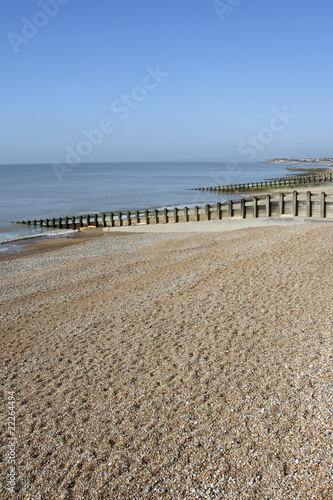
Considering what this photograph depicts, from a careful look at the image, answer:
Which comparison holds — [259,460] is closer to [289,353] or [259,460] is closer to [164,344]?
[289,353]

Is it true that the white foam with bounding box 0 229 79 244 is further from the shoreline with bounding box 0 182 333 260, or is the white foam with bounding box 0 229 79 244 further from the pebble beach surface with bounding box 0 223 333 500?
the pebble beach surface with bounding box 0 223 333 500

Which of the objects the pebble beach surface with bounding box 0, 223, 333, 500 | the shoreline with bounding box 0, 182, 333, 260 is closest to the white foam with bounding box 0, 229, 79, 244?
the shoreline with bounding box 0, 182, 333, 260

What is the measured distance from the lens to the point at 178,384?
5.64 meters

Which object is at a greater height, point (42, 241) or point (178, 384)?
point (178, 384)

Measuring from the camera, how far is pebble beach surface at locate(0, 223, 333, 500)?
4109 mm

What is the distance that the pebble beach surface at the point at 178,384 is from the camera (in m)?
4.11

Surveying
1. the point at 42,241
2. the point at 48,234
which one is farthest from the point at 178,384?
the point at 48,234

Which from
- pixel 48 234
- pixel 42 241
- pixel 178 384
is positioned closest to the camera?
pixel 178 384

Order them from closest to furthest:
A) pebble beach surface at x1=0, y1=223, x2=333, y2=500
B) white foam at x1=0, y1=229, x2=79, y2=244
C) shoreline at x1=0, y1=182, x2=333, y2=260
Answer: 1. pebble beach surface at x1=0, y1=223, x2=333, y2=500
2. shoreline at x1=0, y1=182, x2=333, y2=260
3. white foam at x1=0, y1=229, x2=79, y2=244

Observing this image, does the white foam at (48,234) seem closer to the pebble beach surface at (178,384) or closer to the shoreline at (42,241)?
the shoreline at (42,241)

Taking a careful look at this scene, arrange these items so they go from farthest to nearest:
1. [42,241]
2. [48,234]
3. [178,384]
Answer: [48,234] → [42,241] → [178,384]

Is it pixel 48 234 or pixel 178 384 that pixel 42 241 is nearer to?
pixel 48 234

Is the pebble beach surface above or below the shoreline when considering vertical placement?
above

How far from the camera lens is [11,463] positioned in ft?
14.8
